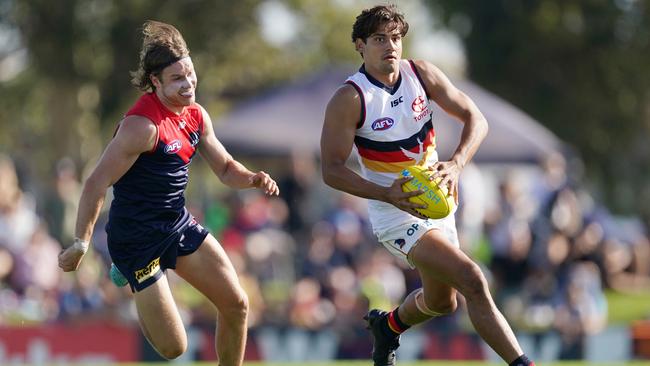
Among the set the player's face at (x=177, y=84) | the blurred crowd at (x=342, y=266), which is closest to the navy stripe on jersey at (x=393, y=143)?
the player's face at (x=177, y=84)

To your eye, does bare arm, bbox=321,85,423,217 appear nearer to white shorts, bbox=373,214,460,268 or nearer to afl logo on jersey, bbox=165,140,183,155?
white shorts, bbox=373,214,460,268

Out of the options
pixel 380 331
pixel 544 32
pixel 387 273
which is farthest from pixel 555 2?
pixel 380 331

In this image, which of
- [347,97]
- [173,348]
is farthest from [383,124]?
[173,348]

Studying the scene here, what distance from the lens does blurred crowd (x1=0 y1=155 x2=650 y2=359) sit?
14.6 meters

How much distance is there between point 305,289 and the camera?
48.8 ft

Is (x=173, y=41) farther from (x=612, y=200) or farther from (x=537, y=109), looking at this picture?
(x=612, y=200)

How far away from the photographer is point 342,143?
749 cm

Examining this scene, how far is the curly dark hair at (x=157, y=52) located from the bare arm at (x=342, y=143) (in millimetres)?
961

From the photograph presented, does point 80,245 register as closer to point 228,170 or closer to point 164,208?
point 164,208

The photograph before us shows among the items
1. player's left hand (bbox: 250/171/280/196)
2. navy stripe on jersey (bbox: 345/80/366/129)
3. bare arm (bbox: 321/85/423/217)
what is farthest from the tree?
player's left hand (bbox: 250/171/280/196)

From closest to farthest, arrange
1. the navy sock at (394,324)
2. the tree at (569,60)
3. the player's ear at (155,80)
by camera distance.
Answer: the player's ear at (155,80), the navy sock at (394,324), the tree at (569,60)

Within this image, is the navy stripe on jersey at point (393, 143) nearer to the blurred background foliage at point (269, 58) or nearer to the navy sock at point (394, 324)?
the navy sock at point (394, 324)

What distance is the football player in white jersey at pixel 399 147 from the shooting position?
7.27 m

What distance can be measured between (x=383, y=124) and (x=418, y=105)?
0.25 m
